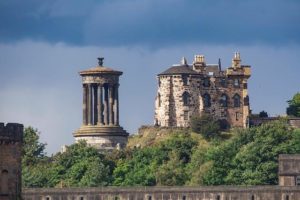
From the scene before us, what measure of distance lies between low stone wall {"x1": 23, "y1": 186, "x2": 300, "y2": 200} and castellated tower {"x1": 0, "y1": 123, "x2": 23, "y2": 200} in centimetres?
3321

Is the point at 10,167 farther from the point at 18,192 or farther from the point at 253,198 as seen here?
the point at 253,198

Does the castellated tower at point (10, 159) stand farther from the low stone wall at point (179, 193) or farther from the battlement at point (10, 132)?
the low stone wall at point (179, 193)

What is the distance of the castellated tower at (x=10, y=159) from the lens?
533ft

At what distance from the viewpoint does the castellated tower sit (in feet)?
533

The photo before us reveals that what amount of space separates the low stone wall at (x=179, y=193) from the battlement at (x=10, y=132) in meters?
34.1

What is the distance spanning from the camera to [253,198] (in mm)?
195875

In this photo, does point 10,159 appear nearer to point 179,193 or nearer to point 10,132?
point 10,132

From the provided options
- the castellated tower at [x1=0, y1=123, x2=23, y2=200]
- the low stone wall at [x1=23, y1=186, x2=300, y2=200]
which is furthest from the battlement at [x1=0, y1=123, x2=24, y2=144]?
the low stone wall at [x1=23, y1=186, x2=300, y2=200]

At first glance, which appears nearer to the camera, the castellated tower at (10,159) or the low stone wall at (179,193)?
the castellated tower at (10,159)

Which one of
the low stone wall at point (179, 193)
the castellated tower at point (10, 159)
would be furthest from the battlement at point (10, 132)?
the low stone wall at point (179, 193)

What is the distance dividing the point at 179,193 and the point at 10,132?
36.9 meters

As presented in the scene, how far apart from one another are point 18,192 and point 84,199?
35166 mm

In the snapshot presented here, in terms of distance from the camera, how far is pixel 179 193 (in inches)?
7790

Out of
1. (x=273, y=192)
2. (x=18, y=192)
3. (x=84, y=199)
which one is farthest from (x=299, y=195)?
(x=18, y=192)
